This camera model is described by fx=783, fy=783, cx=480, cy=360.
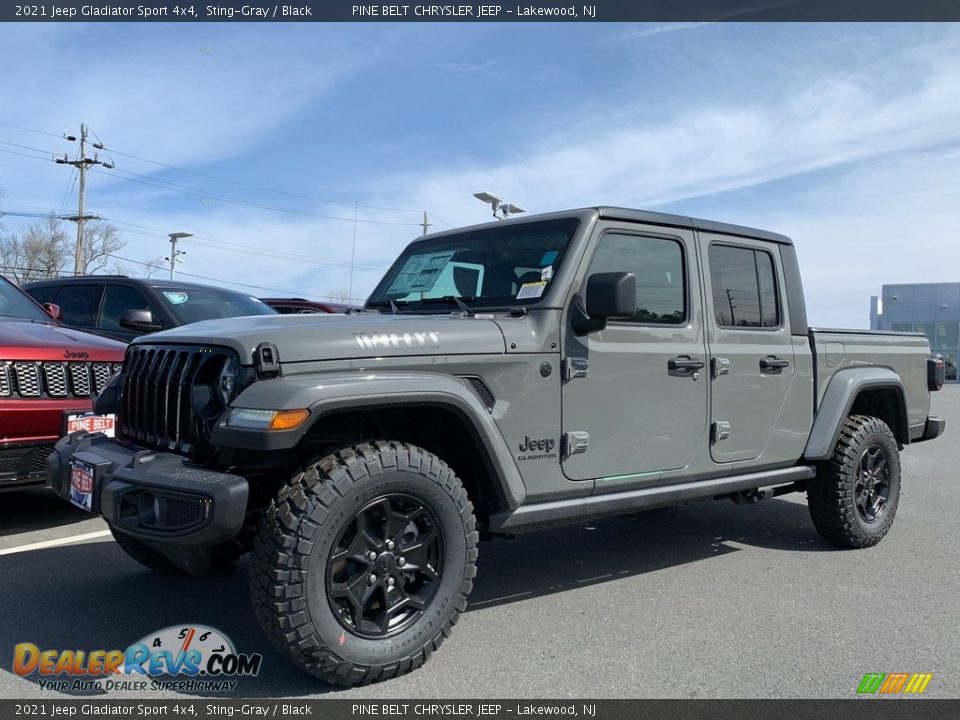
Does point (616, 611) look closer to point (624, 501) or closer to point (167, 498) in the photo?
point (624, 501)

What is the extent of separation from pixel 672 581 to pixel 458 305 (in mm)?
1944

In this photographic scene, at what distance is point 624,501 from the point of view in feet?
12.3

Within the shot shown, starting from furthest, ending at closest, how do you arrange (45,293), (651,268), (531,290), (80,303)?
(45,293) < (80,303) < (651,268) < (531,290)

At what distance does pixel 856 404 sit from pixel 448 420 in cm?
346

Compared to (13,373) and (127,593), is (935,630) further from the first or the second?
(13,373)

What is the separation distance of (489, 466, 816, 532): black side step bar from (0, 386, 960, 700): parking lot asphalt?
19.9 inches

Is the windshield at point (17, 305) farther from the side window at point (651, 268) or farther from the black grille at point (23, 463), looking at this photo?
the side window at point (651, 268)

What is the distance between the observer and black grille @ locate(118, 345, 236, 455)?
Result: 3.06 m

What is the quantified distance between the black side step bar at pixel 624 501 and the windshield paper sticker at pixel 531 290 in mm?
958

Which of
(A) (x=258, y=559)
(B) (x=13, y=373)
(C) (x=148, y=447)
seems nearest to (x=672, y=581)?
(A) (x=258, y=559)

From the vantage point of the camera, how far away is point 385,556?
3.00m

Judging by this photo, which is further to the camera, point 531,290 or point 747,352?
point 747,352

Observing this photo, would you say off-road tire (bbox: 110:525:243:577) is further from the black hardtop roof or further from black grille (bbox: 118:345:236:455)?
the black hardtop roof

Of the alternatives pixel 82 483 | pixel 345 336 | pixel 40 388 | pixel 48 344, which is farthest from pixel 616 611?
pixel 48 344
